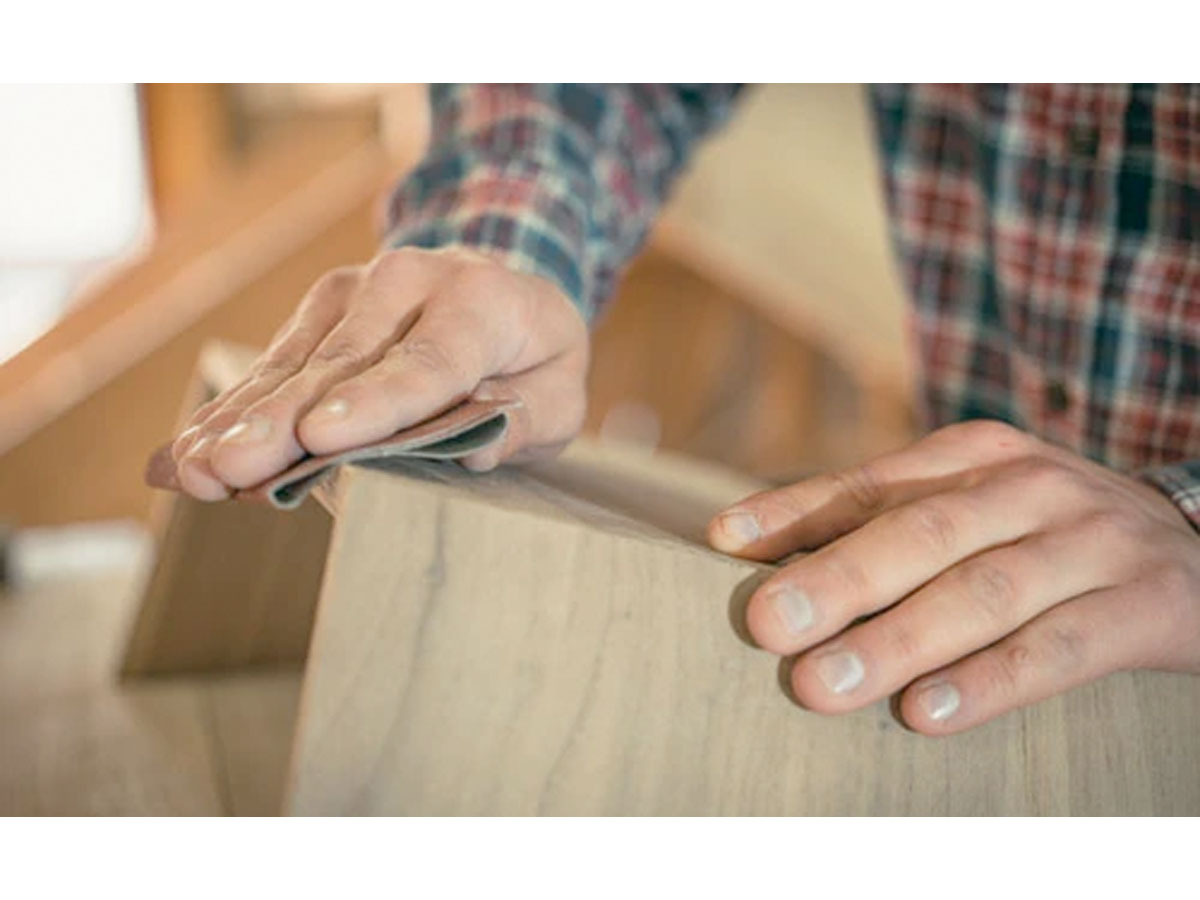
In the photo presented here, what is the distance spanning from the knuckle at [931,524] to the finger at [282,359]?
301mm

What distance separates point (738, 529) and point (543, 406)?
6.9 inches

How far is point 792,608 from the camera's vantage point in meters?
0.55

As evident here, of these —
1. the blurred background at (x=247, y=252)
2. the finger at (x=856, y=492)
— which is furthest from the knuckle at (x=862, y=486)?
the blurred background at (x=247, y=252)

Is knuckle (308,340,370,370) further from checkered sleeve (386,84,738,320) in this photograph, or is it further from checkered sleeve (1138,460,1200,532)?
checkered sleeve (1138,460,1200,532)

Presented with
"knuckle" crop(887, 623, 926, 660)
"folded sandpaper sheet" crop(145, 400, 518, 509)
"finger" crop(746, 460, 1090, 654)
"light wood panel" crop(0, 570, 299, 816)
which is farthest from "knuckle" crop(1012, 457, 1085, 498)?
"light wood panel" crop(0, 570, 299, 816)

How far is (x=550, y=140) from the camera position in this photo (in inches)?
40.4

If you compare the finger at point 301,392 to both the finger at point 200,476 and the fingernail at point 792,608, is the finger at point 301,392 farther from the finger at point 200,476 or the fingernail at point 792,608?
the fingernail at point 792,608

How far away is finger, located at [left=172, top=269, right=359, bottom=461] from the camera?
0.59 m

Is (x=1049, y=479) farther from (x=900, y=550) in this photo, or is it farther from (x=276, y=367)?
(x=276, y=367)

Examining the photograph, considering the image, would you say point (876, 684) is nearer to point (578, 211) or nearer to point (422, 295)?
point (422, 295)

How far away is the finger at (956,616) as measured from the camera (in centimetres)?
56

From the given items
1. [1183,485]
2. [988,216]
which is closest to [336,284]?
[1183,485]
